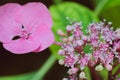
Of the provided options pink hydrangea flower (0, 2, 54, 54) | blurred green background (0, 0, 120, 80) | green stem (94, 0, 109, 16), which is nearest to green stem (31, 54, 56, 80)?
blurred green background (0, 0, 120, 80)

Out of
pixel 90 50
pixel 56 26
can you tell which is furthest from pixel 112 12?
pixel 90 50

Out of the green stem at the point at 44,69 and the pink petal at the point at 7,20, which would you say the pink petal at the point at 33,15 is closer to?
the pink petal at the point at 7,20

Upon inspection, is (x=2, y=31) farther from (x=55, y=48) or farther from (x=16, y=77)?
(x=16, y=77)

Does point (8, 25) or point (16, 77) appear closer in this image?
point (8, 25)

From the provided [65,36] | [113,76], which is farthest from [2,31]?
[113,76]

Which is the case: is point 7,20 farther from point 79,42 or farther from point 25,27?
point 79,42

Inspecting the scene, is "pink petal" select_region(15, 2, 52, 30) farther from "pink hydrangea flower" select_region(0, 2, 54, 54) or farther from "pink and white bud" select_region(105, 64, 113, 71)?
"pink and white bud" select_region(105, 64, 113, 71)

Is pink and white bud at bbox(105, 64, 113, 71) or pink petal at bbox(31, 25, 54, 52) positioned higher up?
pink and white bud at bbox(105, 64, 113, 71)

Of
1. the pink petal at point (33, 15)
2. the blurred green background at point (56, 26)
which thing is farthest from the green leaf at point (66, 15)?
the pink petal at point (33, 15)
